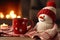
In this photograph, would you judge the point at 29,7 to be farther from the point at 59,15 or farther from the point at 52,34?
the point at 52,34

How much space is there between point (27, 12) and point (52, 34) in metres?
1.43

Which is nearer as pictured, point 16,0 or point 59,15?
point 59,15

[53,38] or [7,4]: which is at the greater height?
[7,4]

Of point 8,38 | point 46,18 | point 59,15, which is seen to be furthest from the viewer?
point 59,15

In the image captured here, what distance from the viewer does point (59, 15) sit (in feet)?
6.45

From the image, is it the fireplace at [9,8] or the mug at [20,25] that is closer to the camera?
the mug at [20,25]

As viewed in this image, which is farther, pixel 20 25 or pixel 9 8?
pixel 9 8

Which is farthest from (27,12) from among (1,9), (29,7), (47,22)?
(47,22)

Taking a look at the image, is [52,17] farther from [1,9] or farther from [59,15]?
[1,9]

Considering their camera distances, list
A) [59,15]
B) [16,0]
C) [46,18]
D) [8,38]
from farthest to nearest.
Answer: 1. [16,0]
2. [59,15]
3. [46,18]
4. [8,38]

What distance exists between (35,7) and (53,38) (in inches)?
51.8

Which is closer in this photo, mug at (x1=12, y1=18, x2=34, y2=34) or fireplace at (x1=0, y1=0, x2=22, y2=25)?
mug at (x1=12, y1=18, x2=34, y2=34)

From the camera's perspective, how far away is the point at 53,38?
710 millimetres

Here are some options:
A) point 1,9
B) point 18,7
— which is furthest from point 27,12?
point 1,9
